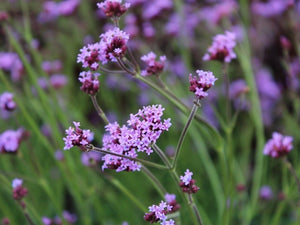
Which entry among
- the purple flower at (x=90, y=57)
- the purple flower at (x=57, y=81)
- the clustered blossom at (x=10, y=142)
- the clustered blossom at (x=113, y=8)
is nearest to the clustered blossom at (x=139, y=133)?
the purple flower at (x=90, y=57)

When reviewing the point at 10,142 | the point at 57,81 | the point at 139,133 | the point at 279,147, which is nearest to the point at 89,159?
the point at 10,142

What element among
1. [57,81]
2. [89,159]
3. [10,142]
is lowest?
[89,159]

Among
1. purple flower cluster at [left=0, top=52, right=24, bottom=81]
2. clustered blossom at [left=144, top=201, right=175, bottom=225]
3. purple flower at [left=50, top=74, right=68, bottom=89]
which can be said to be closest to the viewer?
clustered blossom at [left=144, top=201, right=175, bottom=225]

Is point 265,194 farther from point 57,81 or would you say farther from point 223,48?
point 57,81

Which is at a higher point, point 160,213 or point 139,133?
point 139,133

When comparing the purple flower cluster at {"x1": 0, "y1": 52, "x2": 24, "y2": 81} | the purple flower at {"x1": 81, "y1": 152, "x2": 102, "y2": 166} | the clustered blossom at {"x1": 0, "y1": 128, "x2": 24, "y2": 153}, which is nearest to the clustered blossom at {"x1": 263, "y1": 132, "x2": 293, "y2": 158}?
the purple flower at {"x1": 81, "y1": 152, "x2": 102, "y2": 166}

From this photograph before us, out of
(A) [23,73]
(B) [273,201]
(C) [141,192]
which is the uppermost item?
(A) [23,73]

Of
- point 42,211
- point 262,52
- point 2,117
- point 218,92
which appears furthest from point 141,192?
point 262,52

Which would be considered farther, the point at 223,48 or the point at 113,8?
the point at 223,48

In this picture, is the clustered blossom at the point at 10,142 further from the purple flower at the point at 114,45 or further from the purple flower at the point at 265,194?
the purple flower at the point at 265,194

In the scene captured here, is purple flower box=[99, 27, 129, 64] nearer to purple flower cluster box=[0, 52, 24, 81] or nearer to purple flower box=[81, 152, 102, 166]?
purple flower box=[81, 152, 102, 166]

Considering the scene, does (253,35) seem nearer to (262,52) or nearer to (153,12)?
(262,52)
